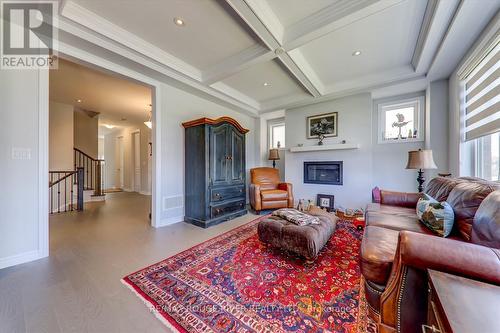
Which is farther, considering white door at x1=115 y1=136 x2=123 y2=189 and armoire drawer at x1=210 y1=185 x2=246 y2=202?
white door at x1=115 y1=136 x2=123 y2=189

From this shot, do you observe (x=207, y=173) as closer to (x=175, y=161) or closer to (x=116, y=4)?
(x=175, y=161)

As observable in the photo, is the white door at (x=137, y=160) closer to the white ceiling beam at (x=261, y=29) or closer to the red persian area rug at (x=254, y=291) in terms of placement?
the red persian area rug at (x=254, y=291)

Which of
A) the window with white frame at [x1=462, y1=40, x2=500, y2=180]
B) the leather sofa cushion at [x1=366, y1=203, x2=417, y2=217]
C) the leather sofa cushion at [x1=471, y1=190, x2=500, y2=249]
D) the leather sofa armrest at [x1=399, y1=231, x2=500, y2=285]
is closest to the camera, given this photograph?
the leather sofa armrest at [x1=399, y1=231, x2=500, y2=285]

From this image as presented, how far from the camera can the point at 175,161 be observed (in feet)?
11.3

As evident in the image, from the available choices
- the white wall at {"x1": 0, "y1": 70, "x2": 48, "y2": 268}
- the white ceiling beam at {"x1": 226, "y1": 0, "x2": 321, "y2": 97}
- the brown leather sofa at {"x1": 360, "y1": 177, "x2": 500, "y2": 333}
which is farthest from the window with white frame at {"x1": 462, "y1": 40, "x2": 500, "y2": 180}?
the white wall at {"x1": 0, "y1": 70, "x2": 48, "y2": 268}

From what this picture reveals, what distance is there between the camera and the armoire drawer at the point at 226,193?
3.27 meters

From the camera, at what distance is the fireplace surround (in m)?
4.14

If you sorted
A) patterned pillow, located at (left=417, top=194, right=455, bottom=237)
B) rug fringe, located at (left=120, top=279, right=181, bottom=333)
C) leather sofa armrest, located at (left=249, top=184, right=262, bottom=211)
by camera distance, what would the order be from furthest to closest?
leather sofa armrest, located at (left=249, top=184, right=262, bottom=211)
patterned pillow, located at (left=417, top=194, right=455, bottom=237)
rug fringe, located at (left=120, top=279, right=181, bottom=333)

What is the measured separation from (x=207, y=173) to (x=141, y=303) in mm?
1992

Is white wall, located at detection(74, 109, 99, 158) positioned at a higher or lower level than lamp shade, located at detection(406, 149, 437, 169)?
higher

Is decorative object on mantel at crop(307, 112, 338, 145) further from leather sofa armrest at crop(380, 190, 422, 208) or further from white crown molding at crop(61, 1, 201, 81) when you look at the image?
white crown molding at crop(61, 1, 201, 81)

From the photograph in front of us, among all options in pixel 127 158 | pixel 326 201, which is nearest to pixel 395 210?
pixel 326 201

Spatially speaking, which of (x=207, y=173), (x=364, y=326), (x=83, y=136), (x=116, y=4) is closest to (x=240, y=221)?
(x=207, y=173)

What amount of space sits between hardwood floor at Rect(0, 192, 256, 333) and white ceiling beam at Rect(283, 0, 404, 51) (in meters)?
2.84
